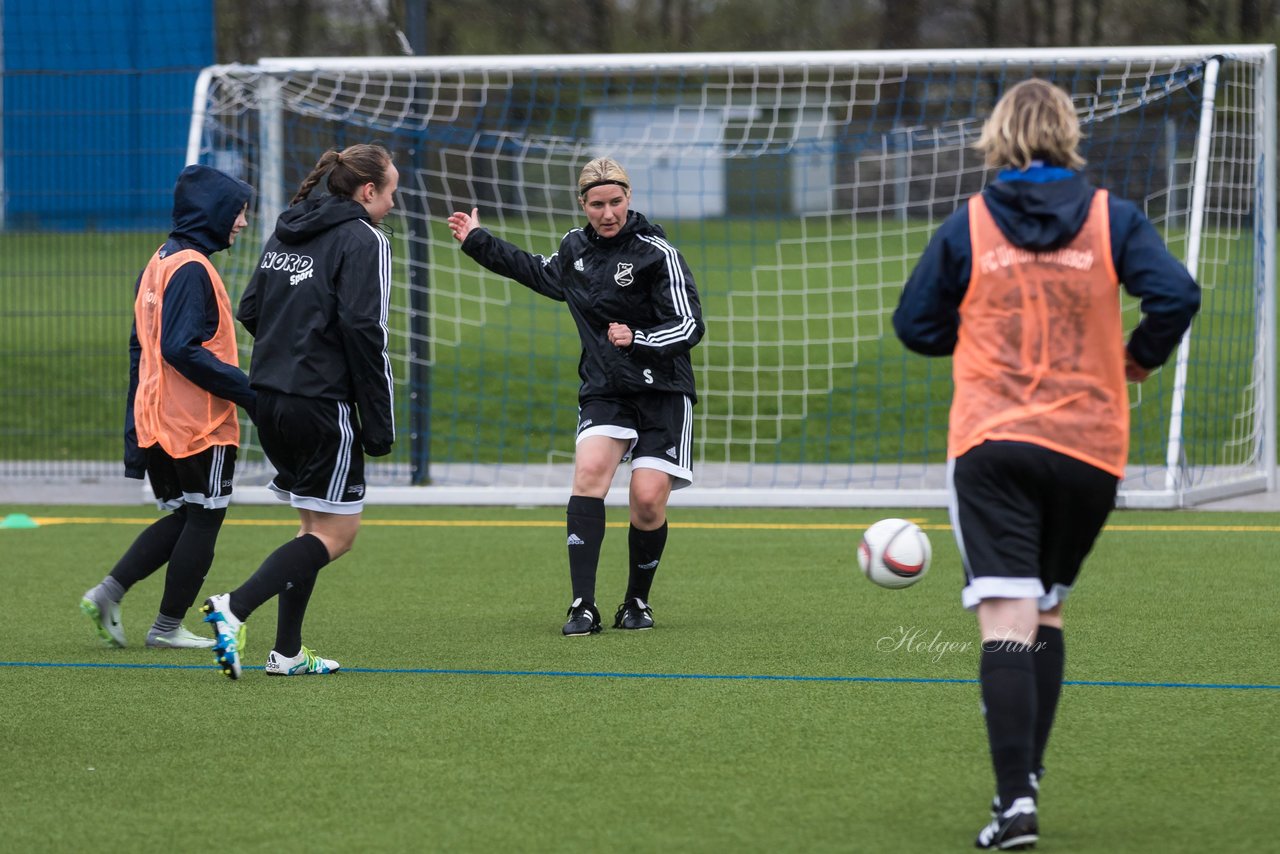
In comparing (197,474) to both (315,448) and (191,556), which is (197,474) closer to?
(191,556)

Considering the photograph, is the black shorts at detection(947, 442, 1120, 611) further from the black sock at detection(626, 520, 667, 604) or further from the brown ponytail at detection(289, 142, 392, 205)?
the black sock at detection(626, 520, 667, 604)

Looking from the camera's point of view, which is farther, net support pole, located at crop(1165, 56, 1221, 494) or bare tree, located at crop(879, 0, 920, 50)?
bare tree, located at crop(879, 0, 920, 50)

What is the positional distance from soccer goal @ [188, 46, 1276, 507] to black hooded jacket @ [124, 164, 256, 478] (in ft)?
14.5

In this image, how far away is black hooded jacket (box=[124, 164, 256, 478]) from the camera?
6023mm

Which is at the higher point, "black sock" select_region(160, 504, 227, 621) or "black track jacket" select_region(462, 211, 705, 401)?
"black track jacket" select_region(462, 211, 705, 401)

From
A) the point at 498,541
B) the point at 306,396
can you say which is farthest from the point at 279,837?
the point at 498,541

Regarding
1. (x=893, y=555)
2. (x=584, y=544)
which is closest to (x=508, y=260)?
(x=584, y=544)

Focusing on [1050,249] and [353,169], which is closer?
[1050,249]

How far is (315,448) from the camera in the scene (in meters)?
5.62

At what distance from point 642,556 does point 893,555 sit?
6.26ft

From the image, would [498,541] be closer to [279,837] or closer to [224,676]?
[224,676]

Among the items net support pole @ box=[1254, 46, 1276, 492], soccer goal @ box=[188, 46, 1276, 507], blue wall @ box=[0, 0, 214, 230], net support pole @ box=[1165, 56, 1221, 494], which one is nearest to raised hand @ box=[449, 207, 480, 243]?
soccer goal @ box=[188, 46, 1276, 507]

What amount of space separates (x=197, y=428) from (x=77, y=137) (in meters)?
6.03

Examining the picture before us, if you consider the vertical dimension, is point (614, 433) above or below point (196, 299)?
below
